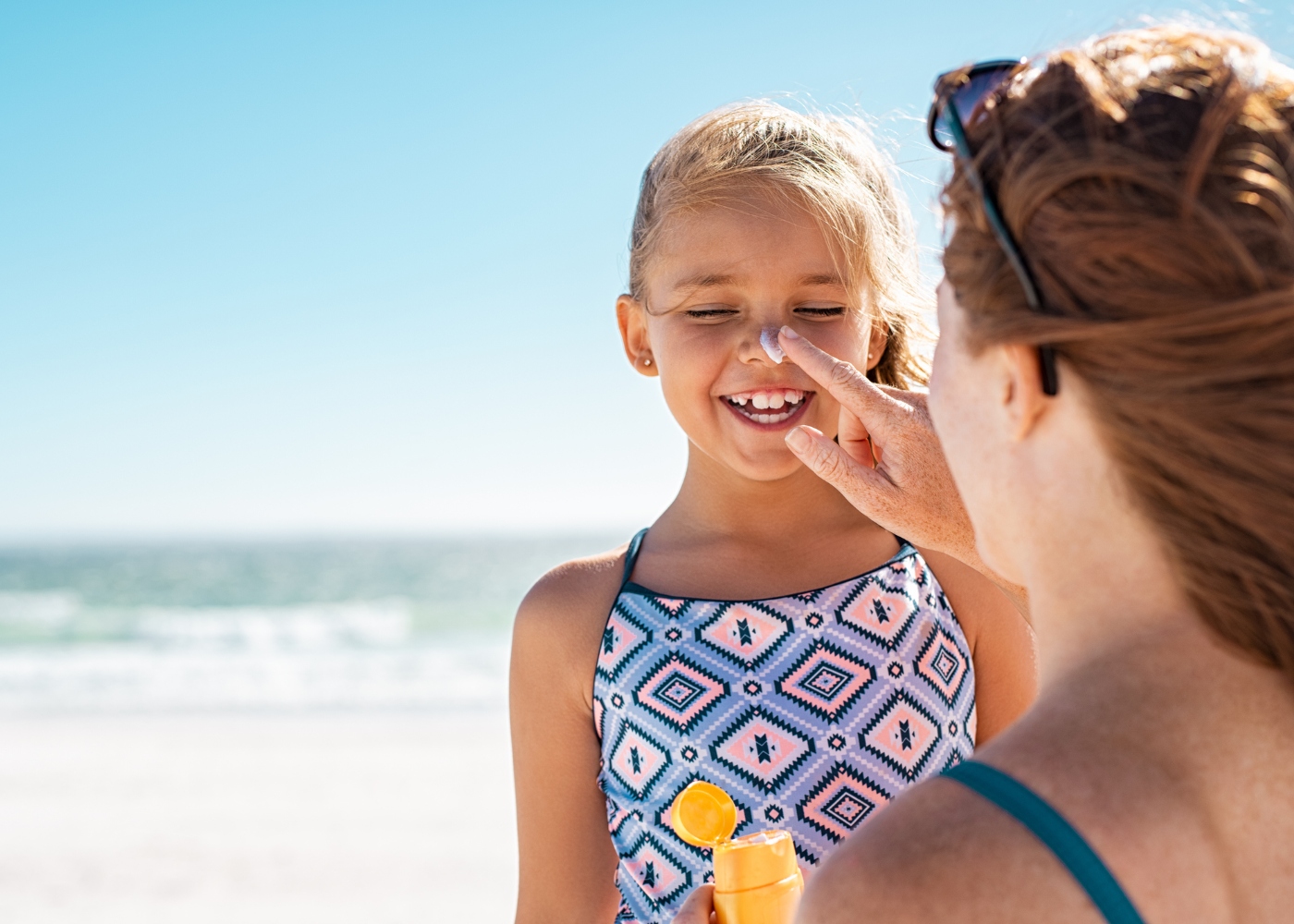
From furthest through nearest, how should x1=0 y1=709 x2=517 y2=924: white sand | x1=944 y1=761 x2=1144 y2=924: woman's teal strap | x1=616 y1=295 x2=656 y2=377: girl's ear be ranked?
1. x1=0 y1=709 x2=517 y2=924: white sand
2. x1=616 y1=295 x2=656 y2=377: girl's ear
3. x1=944 y1=761 x2=1144 y2=924: woman's teal strap

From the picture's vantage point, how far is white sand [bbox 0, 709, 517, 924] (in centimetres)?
654

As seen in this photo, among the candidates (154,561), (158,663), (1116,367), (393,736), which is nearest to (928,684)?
(1116,367)

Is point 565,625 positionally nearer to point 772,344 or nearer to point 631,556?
point 631,556

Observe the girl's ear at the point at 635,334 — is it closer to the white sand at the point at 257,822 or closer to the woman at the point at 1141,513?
the woman at the point at 1141,513

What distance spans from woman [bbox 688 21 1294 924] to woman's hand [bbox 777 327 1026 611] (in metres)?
0.88

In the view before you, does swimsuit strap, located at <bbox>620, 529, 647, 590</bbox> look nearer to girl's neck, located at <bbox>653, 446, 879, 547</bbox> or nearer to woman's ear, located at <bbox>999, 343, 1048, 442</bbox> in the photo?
girl's neck, located at <bbox>653, 446, 879, 547</bbox>

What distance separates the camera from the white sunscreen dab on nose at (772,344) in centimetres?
220

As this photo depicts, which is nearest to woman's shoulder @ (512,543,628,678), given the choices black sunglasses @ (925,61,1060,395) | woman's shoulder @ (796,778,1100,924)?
black sunglasses @ (925,61,1060,395)

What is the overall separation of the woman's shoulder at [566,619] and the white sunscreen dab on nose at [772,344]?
1.85 feet

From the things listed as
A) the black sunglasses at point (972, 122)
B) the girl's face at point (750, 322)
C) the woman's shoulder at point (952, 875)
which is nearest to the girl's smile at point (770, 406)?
the girl's face at point (750, 322)

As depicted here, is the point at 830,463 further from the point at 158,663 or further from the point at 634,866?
the point at 158,663

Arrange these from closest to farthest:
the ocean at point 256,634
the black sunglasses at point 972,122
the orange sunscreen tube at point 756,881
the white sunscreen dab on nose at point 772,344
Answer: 1. the black sunglasses at point 972,122
2. the orange sunscreen tube at point 756,881
3. the white sunscreen dab on nose at point 772,344
4. the ocean at point 256,634

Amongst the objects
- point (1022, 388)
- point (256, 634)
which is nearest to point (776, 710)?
point (1022, 388)

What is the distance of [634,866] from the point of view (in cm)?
218
